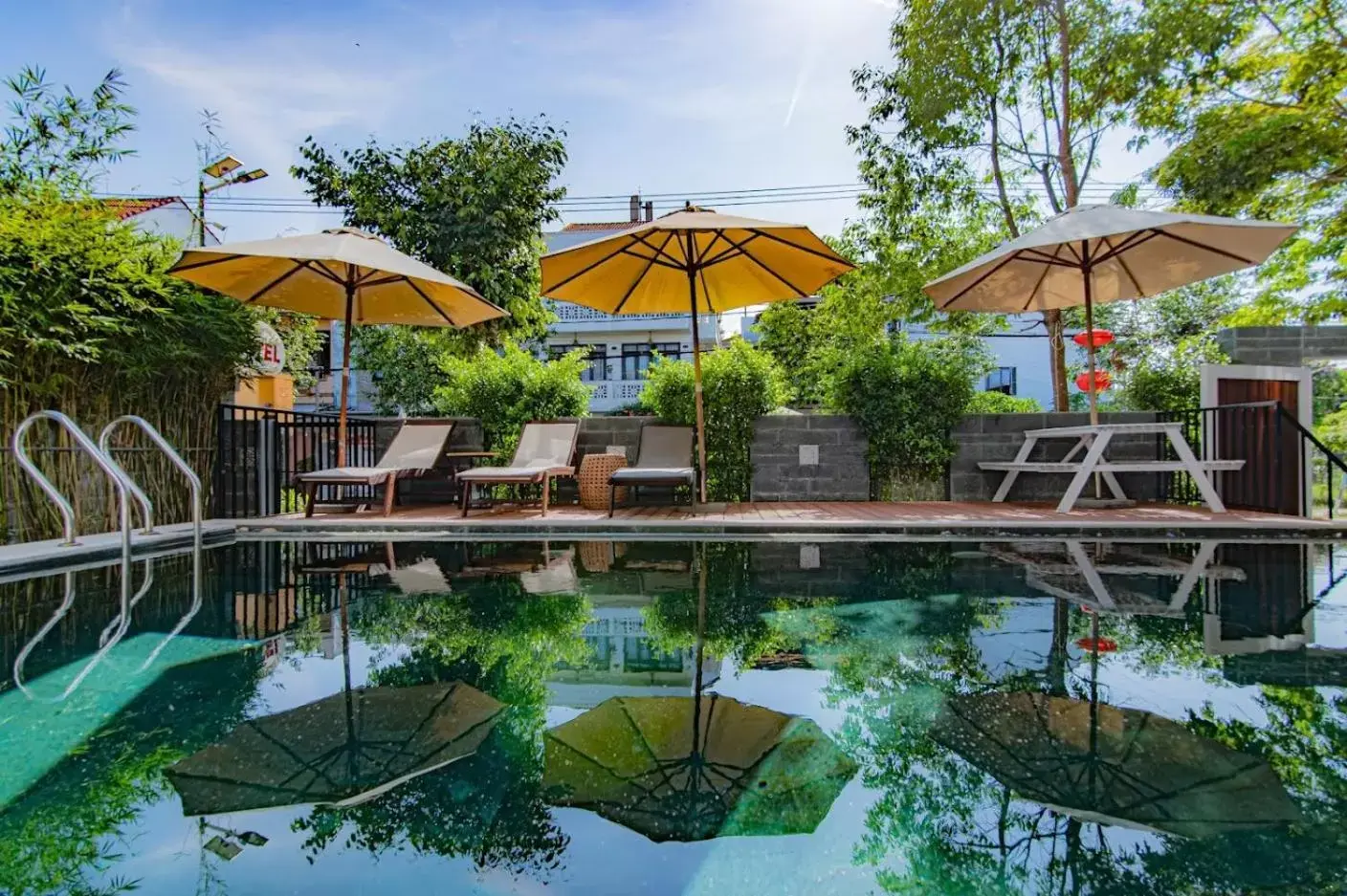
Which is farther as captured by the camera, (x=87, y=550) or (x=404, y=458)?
(x=404, y=458)

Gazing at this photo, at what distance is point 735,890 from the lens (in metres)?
1.35

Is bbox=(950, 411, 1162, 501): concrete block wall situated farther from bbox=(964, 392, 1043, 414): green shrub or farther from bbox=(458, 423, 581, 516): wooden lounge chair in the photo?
bbox=(458, 423, 581, 516): wooden lounge chair

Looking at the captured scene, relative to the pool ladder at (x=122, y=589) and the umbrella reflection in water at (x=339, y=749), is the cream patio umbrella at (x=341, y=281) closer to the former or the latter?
the pool ladder at (x=122, y=589)

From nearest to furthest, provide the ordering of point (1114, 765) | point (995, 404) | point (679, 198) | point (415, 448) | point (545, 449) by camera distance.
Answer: point (1114, 765) < point (545, 449) < point (415, 448) < point (995, 404) < point (679, 198)

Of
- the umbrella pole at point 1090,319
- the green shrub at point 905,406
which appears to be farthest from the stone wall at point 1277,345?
the green shrub at point 905,406

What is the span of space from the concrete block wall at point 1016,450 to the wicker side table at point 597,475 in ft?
13.3

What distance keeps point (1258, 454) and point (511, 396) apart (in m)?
8.23

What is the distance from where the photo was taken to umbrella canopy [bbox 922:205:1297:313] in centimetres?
607

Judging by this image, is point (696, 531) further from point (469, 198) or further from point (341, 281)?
point (469, 198)

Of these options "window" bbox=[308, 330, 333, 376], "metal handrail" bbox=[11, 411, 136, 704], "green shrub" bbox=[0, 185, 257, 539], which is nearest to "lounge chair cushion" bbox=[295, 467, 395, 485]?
"green shrub" bbox=[0, 185, 257, 539]

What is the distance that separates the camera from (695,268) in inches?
271

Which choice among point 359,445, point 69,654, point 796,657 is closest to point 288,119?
point 359,445

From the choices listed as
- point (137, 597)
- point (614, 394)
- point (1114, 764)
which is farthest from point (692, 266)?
point (614, 394)

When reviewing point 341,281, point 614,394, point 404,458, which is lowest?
point 404,458
